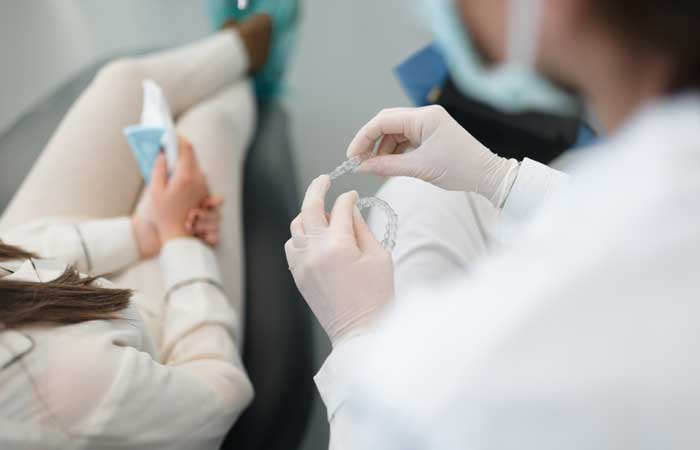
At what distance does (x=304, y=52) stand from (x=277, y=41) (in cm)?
8

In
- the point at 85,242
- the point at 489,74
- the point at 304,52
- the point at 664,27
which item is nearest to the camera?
the point at 664,27

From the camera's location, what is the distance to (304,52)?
1.42m

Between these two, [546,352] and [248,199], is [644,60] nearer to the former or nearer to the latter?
[546,352]

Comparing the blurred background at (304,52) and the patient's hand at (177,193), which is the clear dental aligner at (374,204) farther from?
the patient's hand at (177,193)

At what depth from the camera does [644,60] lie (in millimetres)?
355

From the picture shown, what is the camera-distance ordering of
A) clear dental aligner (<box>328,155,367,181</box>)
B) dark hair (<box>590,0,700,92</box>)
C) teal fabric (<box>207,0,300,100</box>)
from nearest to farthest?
1. dark hair (<box>590,0,700,92</box>)
2. clear dental aligner (<box>328,155,367,181</box>)
3. teal fabric (<box>207,0,300,100</box>)

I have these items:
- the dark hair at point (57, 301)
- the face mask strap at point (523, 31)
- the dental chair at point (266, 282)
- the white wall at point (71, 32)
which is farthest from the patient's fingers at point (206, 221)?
the white wall at point (71, 32)

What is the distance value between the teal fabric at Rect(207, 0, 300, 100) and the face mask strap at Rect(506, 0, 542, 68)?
108 centimetres

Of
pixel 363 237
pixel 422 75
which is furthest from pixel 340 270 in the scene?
pixel 422 75

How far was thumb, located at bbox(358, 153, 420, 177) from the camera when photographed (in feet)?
2.10

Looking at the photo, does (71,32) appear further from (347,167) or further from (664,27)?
(664,27)

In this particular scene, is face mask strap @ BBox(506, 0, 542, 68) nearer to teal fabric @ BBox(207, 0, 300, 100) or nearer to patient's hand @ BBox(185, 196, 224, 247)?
patient's hand @ BBox(185, 196, 224, 247)

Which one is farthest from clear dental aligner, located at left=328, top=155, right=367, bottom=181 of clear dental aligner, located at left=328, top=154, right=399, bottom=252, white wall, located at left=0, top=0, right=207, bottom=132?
white wall, located at left=0, top=0, right=207, bottom=132

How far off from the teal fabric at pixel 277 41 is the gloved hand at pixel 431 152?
2.68 feet
